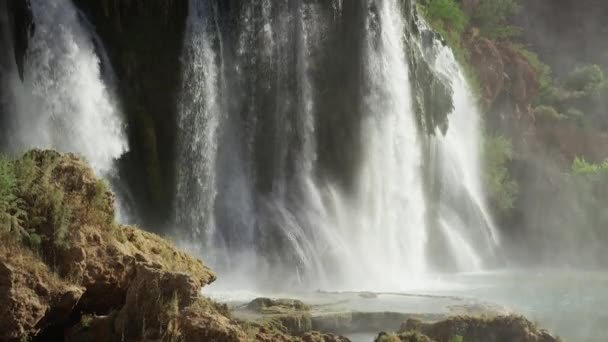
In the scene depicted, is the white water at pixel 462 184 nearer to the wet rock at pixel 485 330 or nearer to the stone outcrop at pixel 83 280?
the wet rock at pixel 485 330

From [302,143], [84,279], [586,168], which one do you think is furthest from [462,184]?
[84,279]

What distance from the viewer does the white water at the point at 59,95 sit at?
1861 centimetres

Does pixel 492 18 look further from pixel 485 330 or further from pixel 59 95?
pixel 485 330

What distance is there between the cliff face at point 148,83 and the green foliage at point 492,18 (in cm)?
2701

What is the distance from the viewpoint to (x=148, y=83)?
2080 centimetres

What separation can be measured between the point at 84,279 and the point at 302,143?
47.9 feet

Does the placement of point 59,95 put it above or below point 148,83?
below

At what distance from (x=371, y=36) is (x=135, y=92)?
7956 millimetres

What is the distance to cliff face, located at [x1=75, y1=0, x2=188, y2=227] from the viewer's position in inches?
795

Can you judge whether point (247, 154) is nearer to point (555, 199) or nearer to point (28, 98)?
point (28, 98)

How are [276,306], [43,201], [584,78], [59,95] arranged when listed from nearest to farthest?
[43,201]
[276,306]
[59,95]
[584,78]

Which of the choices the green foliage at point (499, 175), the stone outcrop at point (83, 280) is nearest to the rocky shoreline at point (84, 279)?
the stone outcrop at point (83, 280)

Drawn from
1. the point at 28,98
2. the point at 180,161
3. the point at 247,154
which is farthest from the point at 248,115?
the point at 28,98

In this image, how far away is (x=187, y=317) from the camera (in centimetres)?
791
